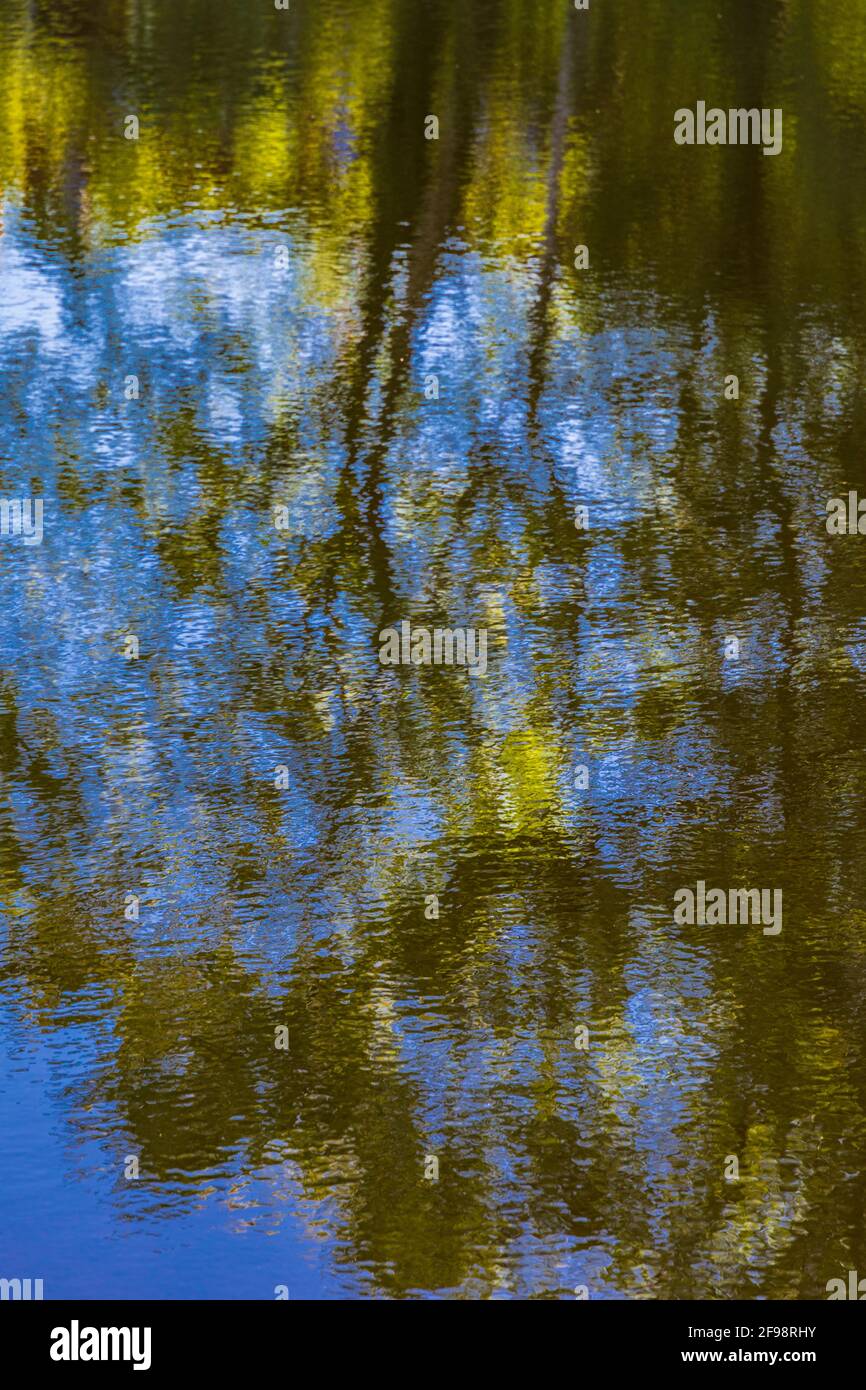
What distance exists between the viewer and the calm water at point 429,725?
3.86 metres

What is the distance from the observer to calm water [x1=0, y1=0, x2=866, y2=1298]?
386cm

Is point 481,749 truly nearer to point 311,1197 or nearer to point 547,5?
point 311,1197

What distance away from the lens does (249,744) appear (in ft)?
18.9

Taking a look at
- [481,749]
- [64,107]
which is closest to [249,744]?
[481,749]

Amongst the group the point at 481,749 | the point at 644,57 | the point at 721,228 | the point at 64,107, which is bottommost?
the point at 481,749

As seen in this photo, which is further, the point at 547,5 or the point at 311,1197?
the point at 547,5

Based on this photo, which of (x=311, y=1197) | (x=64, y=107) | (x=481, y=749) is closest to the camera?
(x=311, y=1197)

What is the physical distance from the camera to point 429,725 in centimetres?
589

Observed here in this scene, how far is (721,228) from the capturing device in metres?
11.0
